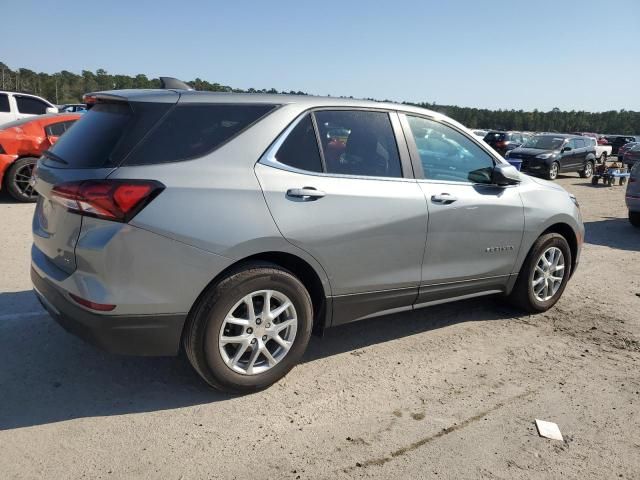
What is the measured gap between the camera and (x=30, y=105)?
13.4 m

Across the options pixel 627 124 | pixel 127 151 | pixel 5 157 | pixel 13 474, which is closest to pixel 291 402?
pixel 13 474

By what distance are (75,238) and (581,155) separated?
2186 cm

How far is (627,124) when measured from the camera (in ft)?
308

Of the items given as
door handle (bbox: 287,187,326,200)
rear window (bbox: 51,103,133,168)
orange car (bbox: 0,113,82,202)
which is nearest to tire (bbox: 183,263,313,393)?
door handle (bbox: 287,187,326,200)

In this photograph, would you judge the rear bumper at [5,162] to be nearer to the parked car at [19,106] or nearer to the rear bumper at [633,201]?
the parked car at [19,106]

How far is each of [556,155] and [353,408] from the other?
19326 mm

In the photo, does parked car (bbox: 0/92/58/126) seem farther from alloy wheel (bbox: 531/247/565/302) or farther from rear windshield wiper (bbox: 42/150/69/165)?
alloy wheel (bbox: 531/247/565/302)

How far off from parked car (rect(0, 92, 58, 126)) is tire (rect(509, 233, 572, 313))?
11978 mm

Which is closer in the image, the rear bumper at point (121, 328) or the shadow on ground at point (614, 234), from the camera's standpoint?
the rear bumper at point (121, 328)

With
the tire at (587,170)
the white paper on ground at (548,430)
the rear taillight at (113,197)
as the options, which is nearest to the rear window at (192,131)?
the rear taillight at (113,197)

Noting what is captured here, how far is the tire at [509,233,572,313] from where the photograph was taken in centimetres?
456

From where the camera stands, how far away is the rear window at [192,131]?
110 inches

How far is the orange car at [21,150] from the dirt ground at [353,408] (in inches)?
202

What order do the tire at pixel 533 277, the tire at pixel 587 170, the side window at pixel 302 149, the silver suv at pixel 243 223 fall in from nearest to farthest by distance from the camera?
the silver suv at pixel 243 223, the side window at pixel 302 149, the tire at pixel 533 277, the tire at pixel 587 170
